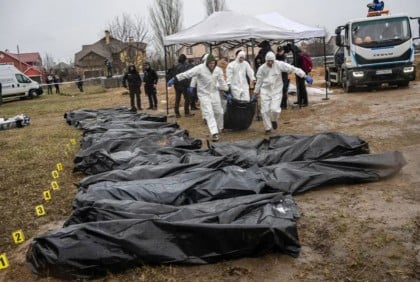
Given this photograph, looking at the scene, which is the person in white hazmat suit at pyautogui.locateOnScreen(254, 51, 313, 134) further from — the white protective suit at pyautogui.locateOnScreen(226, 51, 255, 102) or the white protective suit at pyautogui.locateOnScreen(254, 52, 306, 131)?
the white protective suit at pyautogui.locateOnScreen(226, 51, 255, 102)

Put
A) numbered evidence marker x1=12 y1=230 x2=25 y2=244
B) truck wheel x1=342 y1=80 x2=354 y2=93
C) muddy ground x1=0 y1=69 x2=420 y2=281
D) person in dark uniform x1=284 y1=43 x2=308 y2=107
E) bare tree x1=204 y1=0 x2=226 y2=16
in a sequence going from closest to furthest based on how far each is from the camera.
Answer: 1. muddy ground x1=0 y1=69 x2=420 y2=281
2. numbered evidence marker x1=12 y1=230 x2=25 y2=244
3. person in dark uniform x1=284 y1=43 x2=308 y2=107
4. truck wheel x1=342 y1=80 x2=354 y2=93
5. bare tree x1=204 y1=0 x2=226 y2=16

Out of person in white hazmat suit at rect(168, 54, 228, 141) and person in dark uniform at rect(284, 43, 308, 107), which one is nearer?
person in white hazmat suit at rect(168, 54, 228, 141)

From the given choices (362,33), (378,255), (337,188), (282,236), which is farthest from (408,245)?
(362,33)

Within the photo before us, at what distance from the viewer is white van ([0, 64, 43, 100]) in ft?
87.4

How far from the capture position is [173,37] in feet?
38.0

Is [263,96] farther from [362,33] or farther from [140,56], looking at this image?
[140,56]

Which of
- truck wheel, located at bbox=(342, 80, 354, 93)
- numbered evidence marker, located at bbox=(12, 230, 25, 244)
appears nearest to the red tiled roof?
truck wheel, located at bbox=(342, 80, 354, 93)

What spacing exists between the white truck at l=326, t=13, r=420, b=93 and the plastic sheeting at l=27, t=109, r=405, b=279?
888 cm

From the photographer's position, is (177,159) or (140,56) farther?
(140,56)

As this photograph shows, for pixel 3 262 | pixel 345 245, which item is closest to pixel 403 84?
pixel 345 245

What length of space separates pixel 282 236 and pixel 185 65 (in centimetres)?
965

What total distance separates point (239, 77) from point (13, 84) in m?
21.9

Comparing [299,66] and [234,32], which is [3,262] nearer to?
[234,32]

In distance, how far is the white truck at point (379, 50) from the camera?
13938 mm
